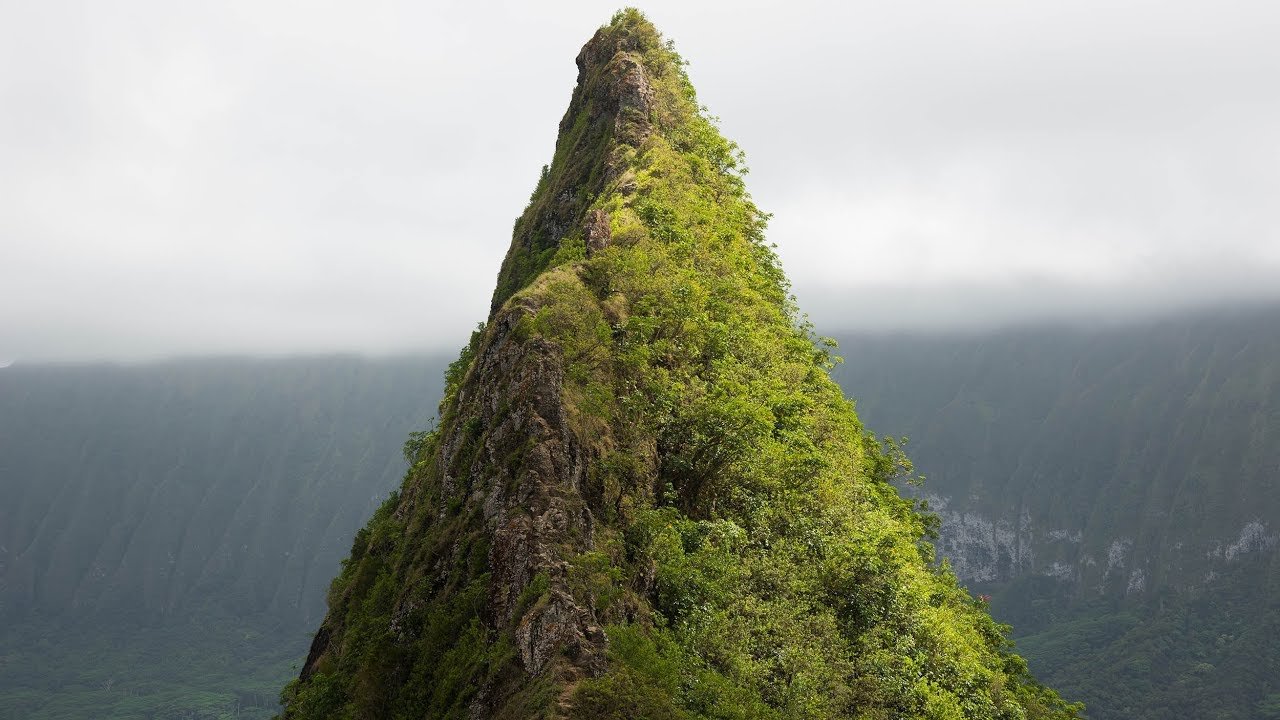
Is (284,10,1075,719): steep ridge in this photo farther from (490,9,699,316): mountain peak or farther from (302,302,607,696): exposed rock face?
(490,9,699,316): mountain peak

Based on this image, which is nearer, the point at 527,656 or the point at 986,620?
the point at 527,656

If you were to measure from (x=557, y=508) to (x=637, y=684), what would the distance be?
616 centimetres

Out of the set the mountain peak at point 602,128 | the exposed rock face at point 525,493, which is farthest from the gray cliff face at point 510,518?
the mountain peak at point 602,128

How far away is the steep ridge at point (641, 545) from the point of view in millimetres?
26234

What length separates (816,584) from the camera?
31.9 meters

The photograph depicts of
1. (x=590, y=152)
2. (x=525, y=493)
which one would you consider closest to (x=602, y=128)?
(x=590, y=152)

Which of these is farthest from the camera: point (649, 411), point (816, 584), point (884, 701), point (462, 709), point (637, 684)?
→ point (649, 411)

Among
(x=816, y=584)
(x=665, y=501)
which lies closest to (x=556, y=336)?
(x=665, y=501)

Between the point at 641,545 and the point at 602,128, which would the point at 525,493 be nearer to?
the point at 641,545

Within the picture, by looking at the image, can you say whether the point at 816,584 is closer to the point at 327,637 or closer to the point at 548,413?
the point at 548,413

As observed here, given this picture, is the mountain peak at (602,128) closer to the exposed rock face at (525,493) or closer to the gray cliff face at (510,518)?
the gray cliff face at (510,518)

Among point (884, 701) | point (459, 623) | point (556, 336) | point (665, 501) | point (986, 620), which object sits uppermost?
Answer: point (556, 336)

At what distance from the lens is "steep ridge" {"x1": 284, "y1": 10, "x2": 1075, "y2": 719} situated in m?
26.2

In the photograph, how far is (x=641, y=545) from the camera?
98.0 feet
